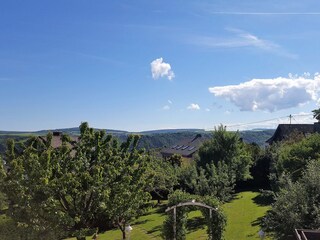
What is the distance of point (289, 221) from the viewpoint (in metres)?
18.3

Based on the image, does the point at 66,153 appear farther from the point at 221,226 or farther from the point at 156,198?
the point at 156,198

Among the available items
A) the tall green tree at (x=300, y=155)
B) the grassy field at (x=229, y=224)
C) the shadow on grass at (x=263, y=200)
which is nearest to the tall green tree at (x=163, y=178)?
the grassy field at (x=229, y=224)

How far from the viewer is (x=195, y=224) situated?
104 feet

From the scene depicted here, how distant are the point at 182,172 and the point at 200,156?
6.37 metres

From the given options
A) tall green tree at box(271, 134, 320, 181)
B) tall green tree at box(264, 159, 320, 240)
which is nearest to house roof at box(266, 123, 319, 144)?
tall green tree at box(271, 134, 320, 181)

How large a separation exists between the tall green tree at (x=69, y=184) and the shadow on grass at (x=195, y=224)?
11.0m

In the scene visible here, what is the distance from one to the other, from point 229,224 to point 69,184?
1679 centimetres

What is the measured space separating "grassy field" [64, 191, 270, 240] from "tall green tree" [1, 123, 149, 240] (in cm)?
952

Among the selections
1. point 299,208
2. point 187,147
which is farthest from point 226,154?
point 187,147

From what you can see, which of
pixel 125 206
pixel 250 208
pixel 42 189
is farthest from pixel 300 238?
pixel 250 208

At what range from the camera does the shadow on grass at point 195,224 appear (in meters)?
30.3

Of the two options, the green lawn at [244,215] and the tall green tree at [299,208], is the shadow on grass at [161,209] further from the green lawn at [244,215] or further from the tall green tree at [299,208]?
the tall green tree at [299,208]

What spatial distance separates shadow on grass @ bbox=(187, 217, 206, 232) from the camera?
30322mm

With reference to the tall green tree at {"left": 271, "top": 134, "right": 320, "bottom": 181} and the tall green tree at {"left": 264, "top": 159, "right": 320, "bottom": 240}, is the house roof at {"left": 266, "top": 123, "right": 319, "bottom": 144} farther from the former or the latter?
the tall green tree at {"left": 264, "top": 159, "right": 320, "bottom": 240}
